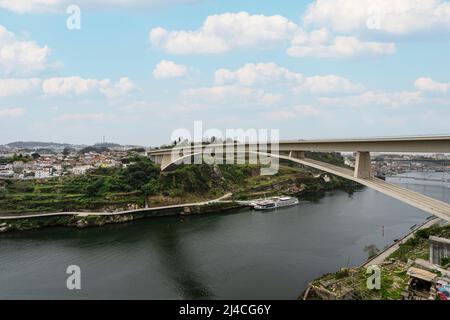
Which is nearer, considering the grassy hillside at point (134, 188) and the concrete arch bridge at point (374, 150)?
the concrete arch bridge at point (374, 150)

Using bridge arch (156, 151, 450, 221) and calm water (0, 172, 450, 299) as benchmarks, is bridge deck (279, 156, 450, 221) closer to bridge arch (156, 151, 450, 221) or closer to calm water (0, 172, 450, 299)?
bridge arch (156, 151, 450, 221)

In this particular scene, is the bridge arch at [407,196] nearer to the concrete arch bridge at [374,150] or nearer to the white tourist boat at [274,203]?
the concrete arch bridge at [374,150]

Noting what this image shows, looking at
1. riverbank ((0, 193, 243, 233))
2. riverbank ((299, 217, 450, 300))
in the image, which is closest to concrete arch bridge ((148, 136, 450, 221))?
riverbank ((299, 217, 450, 300))

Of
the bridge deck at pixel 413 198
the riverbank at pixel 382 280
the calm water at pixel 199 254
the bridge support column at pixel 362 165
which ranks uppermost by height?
the bridge support column at pixel 362 165

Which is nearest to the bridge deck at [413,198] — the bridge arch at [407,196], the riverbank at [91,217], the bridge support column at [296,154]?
the bridge arch at [407,196]

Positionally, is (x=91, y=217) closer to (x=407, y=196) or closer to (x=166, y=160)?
(x=166, y=160)

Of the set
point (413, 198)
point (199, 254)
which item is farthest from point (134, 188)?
point (413, 198)
